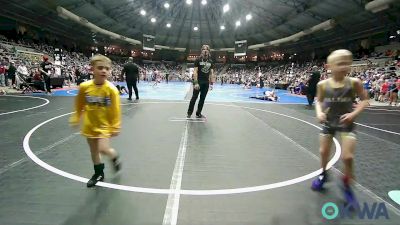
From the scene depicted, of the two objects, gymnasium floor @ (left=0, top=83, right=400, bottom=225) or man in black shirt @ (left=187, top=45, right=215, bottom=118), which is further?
man in black shirt @ (left=187, top=45, right=215, bottom=118)

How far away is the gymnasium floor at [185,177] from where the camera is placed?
2783mm

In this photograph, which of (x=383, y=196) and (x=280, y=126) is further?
(x=280, y=126)

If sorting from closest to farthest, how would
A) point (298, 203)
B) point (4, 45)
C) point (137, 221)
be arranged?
point (137, 221) < point (298, 203) < point (4, 45)

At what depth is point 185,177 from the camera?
3.81m

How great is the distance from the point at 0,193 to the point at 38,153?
1.66m

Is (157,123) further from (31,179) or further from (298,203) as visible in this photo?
(298,203)

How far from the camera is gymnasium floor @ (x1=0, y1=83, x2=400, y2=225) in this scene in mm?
2783

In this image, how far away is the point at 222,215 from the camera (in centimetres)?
279

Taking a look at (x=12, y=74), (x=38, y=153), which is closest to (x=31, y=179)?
(x=38, y=153)

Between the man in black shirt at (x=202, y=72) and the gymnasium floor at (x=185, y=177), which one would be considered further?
the man in black shirt at (x=202, y=72)

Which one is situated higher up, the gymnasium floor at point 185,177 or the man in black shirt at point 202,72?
the man in black shirt at point 202,72

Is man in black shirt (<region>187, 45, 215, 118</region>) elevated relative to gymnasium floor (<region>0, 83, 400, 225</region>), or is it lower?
elevated

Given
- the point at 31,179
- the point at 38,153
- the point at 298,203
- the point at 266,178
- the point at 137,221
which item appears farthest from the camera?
the point at 38,153

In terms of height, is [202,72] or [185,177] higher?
[202,72]
